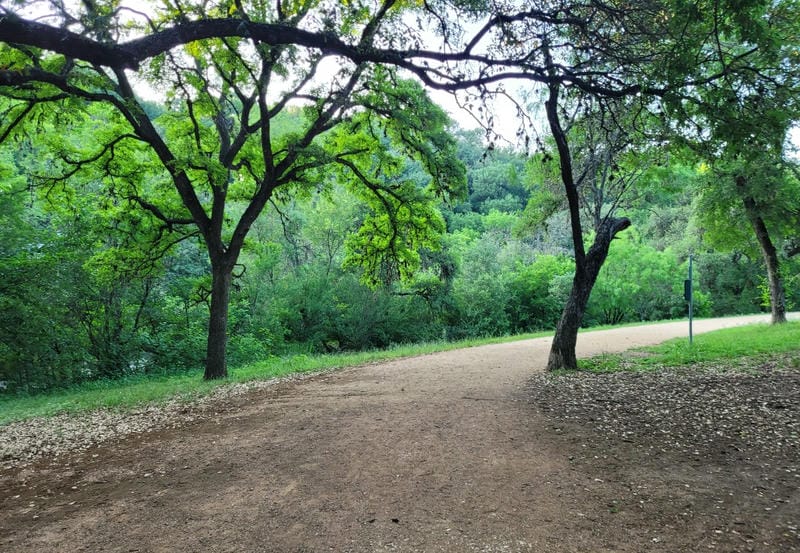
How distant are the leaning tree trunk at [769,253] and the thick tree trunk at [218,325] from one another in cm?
1567

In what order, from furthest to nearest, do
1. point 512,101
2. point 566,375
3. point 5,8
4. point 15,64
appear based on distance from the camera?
1. point 566,375
2. point 15,64
3. point 512,101
4. point 5,8

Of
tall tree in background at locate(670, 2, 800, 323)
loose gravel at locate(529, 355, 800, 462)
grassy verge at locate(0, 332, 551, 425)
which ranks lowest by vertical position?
grassy verge at locate(0, 332, 551, 425)

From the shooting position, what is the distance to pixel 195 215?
11031mm

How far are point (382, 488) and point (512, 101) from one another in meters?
5.20

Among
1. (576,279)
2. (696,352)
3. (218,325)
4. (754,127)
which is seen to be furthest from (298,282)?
(754,127)

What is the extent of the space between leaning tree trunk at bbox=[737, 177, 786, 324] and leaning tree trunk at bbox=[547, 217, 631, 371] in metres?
8.61

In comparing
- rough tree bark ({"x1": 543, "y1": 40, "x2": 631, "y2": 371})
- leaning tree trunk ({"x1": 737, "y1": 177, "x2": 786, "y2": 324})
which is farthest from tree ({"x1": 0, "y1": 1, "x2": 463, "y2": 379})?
leaning tree trunk ({"x1": 737, "y1": 177, "x2": 786, "y2": 324})

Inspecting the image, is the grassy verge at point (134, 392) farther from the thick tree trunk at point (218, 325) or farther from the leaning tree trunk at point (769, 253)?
the leaning tree trunk at point (769, 253)

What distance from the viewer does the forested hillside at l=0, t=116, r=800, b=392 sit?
40.7ft

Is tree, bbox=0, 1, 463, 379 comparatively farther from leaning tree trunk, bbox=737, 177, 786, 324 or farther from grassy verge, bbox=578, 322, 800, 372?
leaning tree trunk, bbox=737, 177, 786, 324

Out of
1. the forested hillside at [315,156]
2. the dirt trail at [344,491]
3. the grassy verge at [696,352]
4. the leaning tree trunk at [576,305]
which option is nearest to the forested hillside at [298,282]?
the forested hillside at [315,156]

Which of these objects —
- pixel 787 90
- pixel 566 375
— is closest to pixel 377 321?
pixel 566 375

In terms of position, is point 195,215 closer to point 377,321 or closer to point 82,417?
point 82,417

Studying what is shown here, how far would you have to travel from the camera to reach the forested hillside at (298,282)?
12398mm
